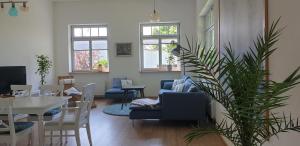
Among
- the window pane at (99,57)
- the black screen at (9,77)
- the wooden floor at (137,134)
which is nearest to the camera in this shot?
the wooden floor at (137,134)

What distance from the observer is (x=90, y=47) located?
9750mm

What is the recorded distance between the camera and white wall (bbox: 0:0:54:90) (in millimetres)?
6742

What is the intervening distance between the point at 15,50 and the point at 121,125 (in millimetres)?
3443

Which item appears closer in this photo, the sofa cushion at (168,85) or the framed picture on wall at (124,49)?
the sofa cushion at (168,85)

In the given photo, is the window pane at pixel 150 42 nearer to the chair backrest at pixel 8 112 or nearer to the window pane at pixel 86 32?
the window pane at pixel 86 32

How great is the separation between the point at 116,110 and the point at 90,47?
3.29 metres

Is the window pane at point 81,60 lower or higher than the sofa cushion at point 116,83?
higher

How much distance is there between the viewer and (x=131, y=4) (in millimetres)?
9352

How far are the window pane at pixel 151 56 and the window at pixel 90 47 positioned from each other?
51.5 inches

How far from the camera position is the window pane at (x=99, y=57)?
973 centimetres

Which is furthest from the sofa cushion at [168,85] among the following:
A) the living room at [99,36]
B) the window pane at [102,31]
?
the window pane at [102,31]

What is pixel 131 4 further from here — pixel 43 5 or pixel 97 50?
pixel 43 5

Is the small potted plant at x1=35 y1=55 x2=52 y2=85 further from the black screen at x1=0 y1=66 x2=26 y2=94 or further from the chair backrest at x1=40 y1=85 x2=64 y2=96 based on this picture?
the chair backrest at x1=40 y1=85 x2=64 y2=96

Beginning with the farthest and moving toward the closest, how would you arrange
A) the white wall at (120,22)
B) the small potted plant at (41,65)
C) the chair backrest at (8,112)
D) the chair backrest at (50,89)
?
1. the white wall at (120,22)
2. the small potted plant at (41,65)
3. the chair backrest at (50,89)
4. the chair backrest at (8,112)
